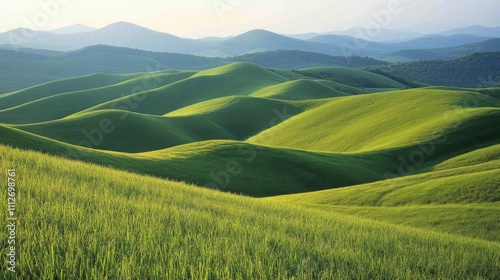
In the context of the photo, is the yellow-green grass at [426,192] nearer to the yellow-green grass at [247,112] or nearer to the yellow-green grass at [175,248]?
the yellow-green grass at [175,248]

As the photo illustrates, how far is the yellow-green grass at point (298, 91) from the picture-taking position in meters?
144

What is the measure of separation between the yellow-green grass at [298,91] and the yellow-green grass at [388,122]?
139ft

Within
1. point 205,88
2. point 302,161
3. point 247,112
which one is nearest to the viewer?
point 302,161

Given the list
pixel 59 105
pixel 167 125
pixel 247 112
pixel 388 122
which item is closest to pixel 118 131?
pixel 167 125

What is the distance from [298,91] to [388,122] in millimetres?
72780

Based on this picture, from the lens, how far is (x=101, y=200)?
852cm

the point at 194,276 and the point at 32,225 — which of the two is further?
the point at 32,225

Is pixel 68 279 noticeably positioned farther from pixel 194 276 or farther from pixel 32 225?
pixel 32 225

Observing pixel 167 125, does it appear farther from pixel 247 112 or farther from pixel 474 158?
pixel 474 158

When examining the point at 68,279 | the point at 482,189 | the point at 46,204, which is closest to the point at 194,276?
the point at 68,279

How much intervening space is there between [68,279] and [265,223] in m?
6.29

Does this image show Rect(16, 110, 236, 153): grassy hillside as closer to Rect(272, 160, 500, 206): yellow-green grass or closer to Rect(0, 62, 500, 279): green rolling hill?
Rect(0, 62, 500, 279): green rolling hill

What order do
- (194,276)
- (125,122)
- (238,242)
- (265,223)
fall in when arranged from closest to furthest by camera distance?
(194,276) < (238,242) < (265,223) < (125,122)

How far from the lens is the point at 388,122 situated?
80625 millimetres
